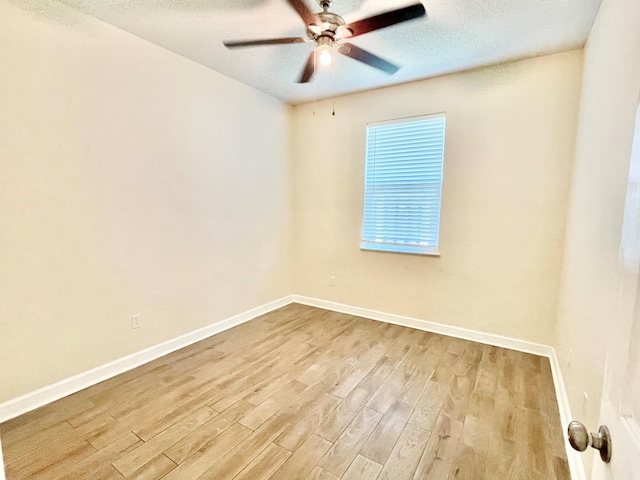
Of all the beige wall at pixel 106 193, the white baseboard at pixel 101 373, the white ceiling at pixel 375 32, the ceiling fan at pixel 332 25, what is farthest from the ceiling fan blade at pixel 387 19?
the white baseboard at pixel 101 373

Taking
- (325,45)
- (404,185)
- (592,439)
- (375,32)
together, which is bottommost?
(592,439)

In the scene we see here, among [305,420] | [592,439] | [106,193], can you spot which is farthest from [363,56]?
[305,420]

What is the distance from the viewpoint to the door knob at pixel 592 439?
618 mm

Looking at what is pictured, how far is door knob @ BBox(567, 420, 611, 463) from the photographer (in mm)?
618

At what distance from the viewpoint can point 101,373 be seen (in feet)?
7.71

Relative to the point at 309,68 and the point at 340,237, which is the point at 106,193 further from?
the point at 340,237

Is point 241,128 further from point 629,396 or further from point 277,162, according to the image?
point 629,396

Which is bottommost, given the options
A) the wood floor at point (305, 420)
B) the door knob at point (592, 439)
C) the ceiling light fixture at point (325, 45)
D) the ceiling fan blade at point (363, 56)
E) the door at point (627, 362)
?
A: the wood floor at point (305, 420)

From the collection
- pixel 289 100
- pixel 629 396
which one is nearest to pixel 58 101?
pixel 289 100

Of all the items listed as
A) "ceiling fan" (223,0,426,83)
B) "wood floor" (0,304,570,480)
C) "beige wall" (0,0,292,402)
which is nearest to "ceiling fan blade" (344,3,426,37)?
"ceiling fan" (223,0,426,83)

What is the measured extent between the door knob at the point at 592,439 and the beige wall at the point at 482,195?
254 cm

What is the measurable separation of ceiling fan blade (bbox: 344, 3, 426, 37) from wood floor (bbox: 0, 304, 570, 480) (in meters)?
2.41

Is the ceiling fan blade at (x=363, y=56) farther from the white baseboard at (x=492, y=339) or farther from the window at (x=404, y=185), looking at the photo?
the white baseboard at (x=492, y=339)

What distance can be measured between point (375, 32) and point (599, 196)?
1880mm
